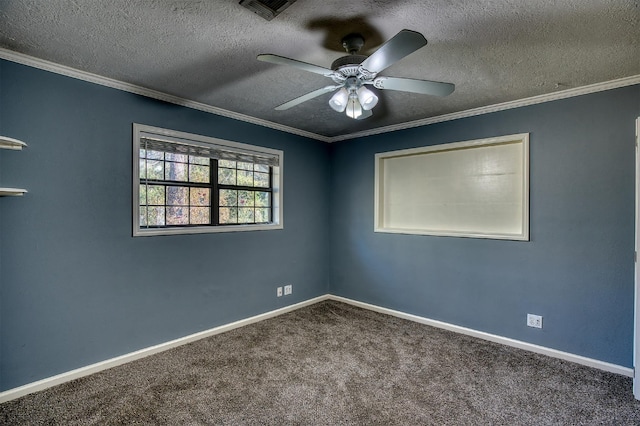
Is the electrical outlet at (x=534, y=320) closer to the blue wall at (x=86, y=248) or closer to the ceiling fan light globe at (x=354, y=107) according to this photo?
the ceiling fan light globe at (x=354, y=107)

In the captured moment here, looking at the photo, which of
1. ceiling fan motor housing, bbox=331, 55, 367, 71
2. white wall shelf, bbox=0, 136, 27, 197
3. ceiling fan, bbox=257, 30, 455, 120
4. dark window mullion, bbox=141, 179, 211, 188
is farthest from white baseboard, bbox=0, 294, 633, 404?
ceiling fan motor housing, bbox=331, 55, 367, 71

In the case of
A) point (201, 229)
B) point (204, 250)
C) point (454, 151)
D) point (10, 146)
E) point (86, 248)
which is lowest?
point (204, 250)

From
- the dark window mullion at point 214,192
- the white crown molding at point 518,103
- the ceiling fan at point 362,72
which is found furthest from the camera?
the dark window mullion at point 214,192

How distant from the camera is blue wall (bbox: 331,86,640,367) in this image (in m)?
2.61

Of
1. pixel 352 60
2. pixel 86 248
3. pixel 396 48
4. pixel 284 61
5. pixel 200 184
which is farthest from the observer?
pixel 200 184

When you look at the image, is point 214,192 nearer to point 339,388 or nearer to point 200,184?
point 200,184

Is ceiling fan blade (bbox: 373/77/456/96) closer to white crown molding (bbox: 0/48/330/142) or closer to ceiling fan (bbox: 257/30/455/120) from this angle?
ceiling fan (bbox: 257/30/455/120)

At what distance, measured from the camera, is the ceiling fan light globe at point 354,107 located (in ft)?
7.48


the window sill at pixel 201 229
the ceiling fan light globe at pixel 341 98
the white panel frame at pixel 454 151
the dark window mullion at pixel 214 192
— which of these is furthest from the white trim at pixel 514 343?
the ceiling fan light globe at pixel 341 98

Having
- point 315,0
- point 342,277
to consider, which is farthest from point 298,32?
point 342,277

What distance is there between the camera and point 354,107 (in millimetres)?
2318

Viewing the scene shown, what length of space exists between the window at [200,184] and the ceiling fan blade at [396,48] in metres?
2.12

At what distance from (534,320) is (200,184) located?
3541mm

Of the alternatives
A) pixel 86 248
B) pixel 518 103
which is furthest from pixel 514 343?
pixel 86 248
